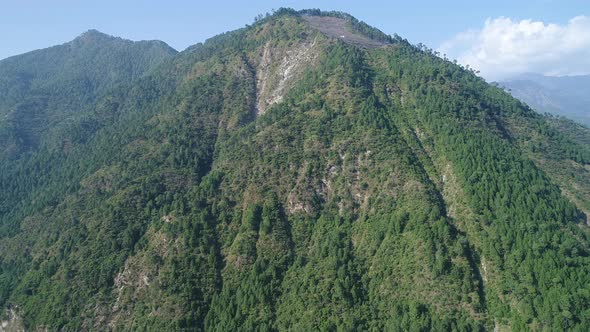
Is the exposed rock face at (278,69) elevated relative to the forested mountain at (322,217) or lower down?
elevated

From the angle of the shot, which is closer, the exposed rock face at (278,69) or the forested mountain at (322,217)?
the forested mountain at (322,217)

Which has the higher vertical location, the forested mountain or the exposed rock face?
the exposed rock face

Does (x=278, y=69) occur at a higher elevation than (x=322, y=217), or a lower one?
higher

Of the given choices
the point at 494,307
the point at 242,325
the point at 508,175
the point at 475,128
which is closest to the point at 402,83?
the point at 475,128

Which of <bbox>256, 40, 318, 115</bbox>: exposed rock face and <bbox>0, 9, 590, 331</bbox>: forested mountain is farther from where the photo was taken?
<bbox>256, 40, 318, 115</bbox>: exposed rock face

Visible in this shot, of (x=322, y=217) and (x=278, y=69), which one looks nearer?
(x=322, y=217)

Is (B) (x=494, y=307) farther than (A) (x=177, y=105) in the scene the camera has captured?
No

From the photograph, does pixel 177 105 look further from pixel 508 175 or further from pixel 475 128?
pixel 508 175

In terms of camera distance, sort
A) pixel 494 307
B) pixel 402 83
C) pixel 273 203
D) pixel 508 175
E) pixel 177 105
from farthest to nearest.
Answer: pixel 177 105 → pixel 402 83 → pixel 273 203 → pixel 508 175 → pixel 494 307
